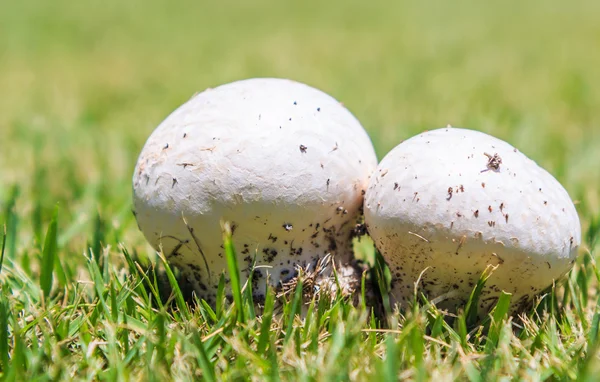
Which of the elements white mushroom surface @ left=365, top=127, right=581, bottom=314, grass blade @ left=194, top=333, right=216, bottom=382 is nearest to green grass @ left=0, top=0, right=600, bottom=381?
grass blade @ left=194, top=333, right=216, bottom=382

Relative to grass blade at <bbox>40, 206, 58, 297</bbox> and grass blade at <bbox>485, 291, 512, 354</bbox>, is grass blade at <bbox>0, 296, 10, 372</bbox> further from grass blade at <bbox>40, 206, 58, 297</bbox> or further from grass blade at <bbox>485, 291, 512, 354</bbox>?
grass blade at <bbox>485, 291, 512, 354</bbox>

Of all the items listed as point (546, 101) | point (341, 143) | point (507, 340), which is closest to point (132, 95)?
point (546, 101)

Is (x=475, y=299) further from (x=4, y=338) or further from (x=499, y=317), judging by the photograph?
(x=4, y=338)

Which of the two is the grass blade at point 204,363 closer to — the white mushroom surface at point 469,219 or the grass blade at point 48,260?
the white mushroom surface at point 469,219

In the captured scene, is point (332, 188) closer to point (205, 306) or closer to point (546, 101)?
point (205, 306)

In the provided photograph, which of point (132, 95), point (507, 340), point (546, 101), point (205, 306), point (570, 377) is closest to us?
point (570, 377)

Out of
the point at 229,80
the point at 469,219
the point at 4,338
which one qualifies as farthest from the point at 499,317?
the point at 229,80

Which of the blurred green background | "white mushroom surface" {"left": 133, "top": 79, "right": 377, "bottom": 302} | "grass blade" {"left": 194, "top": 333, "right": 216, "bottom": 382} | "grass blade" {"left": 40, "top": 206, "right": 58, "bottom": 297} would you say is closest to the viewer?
"grass blade" {"left": 194, "top": 333, "right": 216, "bottom": 382}
